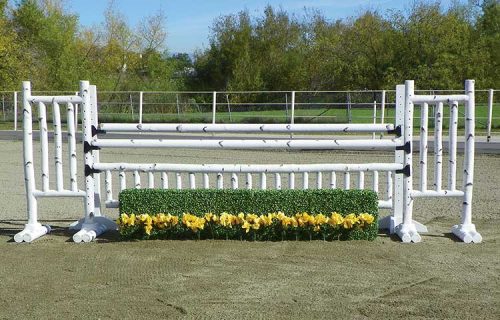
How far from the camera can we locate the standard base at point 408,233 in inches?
262

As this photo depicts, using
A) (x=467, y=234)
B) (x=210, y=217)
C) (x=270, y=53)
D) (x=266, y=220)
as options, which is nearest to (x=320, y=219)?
(x=266, y=220)

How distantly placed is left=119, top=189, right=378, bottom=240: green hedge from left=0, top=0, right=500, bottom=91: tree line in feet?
107

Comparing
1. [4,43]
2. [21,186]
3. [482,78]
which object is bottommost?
[21,186]

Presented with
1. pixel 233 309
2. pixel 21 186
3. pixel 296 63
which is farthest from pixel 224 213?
pixel 296 63

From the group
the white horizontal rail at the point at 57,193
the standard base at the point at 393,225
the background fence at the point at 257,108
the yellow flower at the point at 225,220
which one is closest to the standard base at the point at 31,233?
the white horizontal rail at the point at 57,193

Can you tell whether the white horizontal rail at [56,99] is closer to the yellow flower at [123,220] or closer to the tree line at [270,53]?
the yellow flower at [123,220]

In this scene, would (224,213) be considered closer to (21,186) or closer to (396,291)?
(396,291)

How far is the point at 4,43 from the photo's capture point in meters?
39.0

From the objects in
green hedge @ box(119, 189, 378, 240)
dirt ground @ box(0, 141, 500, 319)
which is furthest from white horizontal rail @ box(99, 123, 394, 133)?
dirt ground @ box(0, 141, 500, 319)

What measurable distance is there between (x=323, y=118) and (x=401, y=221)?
23.0 m

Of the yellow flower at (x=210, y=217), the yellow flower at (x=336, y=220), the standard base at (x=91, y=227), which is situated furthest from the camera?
the standard base at (x=91, y=227)

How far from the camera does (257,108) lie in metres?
32.8

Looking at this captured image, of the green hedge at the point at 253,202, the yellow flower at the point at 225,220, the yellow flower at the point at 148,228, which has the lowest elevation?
the yellow flower at the point at 148,228

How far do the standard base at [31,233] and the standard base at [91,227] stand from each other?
0.39m
